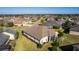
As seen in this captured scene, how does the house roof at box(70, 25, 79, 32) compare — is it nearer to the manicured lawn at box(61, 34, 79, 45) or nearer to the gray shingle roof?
the manicured lawn at box(61, 34, 79, 45)

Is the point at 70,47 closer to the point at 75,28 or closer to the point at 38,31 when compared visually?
the point at 75,28

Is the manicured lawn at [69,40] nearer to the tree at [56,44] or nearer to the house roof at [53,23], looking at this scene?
the tree at [56,44]

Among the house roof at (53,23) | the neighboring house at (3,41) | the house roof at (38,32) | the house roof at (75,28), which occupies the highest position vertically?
the house roof at (53,23)

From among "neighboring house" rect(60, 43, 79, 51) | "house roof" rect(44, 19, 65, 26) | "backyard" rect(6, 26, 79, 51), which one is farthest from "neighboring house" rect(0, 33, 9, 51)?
"neighboring house" rect(60, 43, 79, 51)

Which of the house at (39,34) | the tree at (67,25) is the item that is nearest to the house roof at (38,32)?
the house at (39,34)

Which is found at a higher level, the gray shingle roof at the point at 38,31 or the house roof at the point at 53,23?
the house roof at the point at 53,23

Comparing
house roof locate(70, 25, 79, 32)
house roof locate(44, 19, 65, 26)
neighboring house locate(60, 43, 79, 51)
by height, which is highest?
house roof locate(44, 19, 65, 26)

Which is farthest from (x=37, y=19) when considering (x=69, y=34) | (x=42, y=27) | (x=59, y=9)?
(x=69, y=34)

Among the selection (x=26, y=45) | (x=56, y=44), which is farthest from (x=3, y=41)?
(x=56, y=44)
